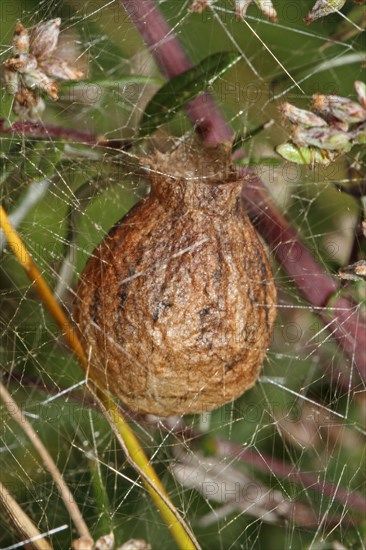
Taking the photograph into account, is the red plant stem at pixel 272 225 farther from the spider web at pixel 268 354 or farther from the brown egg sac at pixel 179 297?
the brown egg sac at pixel 179 297

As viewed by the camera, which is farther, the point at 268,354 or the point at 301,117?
the point at 268,354

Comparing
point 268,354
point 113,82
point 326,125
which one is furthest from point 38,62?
point 268,354

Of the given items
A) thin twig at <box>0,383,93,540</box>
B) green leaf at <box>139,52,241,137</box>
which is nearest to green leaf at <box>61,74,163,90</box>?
green leaf at <box>139,52,241,137</box>

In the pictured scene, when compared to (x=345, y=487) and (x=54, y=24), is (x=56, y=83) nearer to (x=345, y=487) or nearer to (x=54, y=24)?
(x=54, y=24)

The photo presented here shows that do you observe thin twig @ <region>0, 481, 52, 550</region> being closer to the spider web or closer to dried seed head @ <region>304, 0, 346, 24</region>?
the spider web

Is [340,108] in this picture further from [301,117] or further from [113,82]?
[113,82]

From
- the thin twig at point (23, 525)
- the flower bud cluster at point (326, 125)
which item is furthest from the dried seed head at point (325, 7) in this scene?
the thin twig at point (23, 525)
